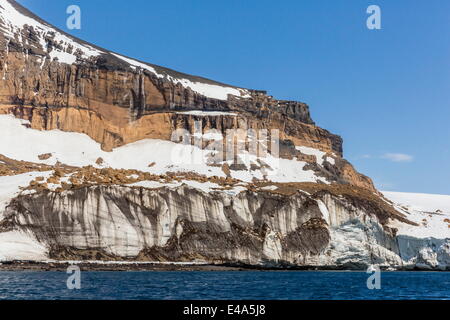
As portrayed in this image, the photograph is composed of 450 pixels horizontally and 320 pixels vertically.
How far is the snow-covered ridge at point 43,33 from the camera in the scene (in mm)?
128000

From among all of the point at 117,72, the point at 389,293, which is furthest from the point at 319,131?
the point at 389,293

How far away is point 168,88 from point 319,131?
37143 millimetres

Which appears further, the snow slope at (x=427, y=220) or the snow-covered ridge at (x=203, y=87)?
the snow-covered ridge at (x=203, y=87)

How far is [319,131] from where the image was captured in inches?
5595

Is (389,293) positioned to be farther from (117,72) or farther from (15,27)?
(15,27)

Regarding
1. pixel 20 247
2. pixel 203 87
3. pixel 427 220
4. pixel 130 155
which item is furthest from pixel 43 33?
pixel 427 220

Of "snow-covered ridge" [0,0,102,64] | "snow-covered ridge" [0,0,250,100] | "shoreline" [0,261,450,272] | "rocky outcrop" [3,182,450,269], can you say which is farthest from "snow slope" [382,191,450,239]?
"snow-covered ridge" [0,0,102,64]

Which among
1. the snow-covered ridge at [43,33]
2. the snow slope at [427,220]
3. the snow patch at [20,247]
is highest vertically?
the snow-covered ridge at [43,33]

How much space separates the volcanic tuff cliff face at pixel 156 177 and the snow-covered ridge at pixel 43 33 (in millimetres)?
376

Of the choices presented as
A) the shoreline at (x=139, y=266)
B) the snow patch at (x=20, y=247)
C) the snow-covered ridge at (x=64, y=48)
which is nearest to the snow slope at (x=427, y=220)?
the shoreline at (x=139, y=266)

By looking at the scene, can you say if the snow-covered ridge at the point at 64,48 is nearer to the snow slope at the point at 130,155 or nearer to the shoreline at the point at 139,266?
the snow slope at the point at 130,155

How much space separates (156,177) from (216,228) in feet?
47.4

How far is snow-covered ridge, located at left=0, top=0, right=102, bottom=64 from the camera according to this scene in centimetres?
12800
